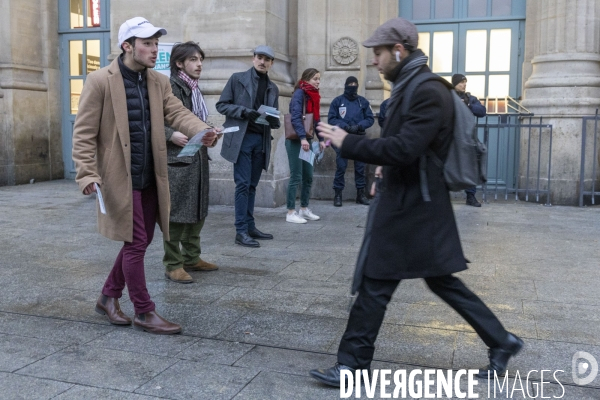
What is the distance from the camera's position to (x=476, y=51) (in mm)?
11445

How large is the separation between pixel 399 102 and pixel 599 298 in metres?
2.77

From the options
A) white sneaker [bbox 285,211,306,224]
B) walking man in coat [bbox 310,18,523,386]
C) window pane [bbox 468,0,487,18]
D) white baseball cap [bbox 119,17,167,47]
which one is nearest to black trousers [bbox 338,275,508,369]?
walking man in coat [bbox 310,18,523,386]

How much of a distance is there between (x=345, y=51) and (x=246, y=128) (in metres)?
4.07

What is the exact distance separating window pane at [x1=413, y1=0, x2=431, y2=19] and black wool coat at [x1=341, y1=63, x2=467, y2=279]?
851 centimetres

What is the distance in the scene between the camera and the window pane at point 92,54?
13.5 m

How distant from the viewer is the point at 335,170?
10.9 metres

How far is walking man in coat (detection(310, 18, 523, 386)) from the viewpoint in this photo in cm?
355

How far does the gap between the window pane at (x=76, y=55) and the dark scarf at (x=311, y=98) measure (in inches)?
257

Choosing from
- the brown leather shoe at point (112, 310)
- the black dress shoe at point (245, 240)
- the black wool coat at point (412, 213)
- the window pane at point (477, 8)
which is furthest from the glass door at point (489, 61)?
the black wool coat at point (412, 213)

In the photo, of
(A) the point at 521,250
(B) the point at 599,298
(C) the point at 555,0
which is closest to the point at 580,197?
(C) the point at 555,0

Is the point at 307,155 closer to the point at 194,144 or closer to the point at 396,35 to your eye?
the point at 194,144

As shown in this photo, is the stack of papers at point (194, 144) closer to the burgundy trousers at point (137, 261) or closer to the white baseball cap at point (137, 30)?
the burgundy trousers at point (137, 261)

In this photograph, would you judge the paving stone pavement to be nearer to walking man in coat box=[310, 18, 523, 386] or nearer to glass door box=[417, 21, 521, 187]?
walking man in coat box=[310, 18, 523, 386]

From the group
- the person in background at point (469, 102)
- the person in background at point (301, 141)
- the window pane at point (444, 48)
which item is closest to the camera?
the person in background at point (301, 141)
